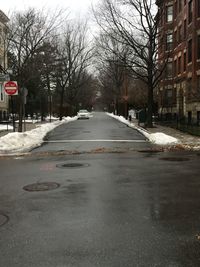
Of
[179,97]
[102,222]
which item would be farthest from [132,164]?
[179,97]

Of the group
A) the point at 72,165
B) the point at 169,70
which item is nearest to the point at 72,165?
the point at 72,165

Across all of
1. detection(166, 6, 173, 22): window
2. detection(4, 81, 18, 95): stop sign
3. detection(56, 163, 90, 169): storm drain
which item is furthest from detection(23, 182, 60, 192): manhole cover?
detection(166, 6, 173, 22): window

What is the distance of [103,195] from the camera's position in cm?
779

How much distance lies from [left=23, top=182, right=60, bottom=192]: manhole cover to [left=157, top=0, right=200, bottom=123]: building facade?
17.5m

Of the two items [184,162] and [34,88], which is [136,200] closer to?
[184,162]

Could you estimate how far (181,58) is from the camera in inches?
1545

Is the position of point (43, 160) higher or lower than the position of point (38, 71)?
lower

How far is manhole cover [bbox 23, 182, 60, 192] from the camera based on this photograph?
8.44 meters

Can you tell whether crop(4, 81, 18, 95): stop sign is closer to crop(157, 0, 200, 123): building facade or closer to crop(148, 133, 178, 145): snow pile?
crop(148, 133, 178, 145): snow pile

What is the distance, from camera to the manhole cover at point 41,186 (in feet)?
27.7

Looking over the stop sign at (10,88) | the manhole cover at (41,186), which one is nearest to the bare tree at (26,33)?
the stop sign at (10,88)

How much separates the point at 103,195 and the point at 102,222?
181 cm

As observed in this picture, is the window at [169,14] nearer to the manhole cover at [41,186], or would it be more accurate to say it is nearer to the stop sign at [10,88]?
the stop sign at [10,88]

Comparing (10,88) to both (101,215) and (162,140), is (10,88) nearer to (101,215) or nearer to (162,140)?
(162,140)
